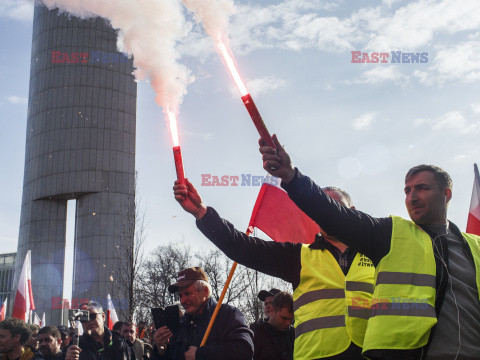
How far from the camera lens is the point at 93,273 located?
3831 cm

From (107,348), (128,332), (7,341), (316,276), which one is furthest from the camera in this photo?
(128,332)

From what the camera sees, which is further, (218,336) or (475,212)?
(475,212)

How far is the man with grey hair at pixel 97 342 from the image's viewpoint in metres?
7.10

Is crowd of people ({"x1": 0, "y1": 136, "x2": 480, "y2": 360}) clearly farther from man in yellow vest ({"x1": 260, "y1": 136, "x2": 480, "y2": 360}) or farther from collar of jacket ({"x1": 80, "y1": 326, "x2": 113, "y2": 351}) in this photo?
collar of jacket ({"x1": 80, "y1": 326, "x2": 113, "y2": 351})

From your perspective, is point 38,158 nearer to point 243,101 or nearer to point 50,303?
point 50,303

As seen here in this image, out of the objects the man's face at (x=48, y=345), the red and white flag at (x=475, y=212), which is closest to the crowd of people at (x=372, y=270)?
the man's face at (x=48, y=345)

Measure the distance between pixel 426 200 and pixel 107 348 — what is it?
17.9ft

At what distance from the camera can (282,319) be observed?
5.53 m

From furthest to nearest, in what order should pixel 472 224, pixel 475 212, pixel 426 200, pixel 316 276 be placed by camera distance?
pixel 475 212 → pixel 472 224 → pixel 316 276 → pixel 426 200

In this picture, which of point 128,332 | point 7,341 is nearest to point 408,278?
point 7,341

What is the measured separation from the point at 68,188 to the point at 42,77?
8.22 m

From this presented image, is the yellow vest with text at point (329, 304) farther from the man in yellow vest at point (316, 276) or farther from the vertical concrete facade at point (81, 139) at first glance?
the vertical concrete facade at point (81, 139)

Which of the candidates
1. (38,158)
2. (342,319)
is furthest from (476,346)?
(38,158)

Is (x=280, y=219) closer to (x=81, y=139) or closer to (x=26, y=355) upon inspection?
(x=26, y=355)
